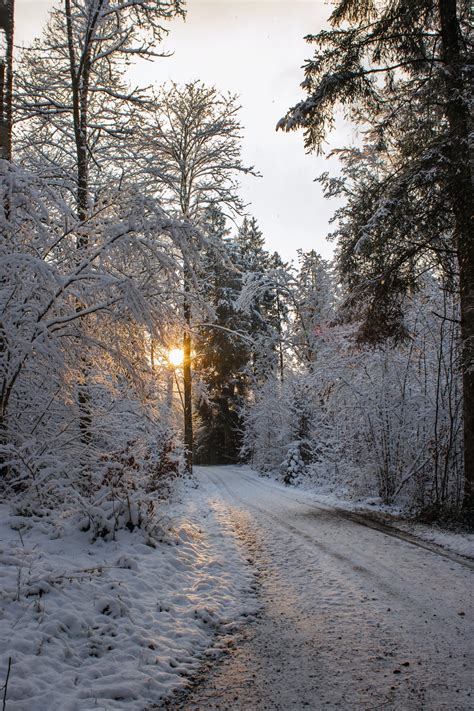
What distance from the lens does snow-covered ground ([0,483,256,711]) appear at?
10.5ft

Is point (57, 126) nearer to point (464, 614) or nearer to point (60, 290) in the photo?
point (60, 290)

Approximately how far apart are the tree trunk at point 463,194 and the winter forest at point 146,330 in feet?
0.13

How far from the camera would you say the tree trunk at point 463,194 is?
303 inches

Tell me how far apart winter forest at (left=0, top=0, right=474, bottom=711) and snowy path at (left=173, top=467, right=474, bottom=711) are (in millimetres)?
156

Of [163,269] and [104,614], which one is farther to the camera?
[163,269]

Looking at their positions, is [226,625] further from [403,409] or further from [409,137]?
[409,137]

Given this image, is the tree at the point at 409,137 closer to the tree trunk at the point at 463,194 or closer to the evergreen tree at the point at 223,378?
the tree trunk at the point at 463,194

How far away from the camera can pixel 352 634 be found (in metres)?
4.10

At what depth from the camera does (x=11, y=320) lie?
5.43m

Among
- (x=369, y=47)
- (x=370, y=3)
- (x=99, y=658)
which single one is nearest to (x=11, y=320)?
(x=99, y=658)

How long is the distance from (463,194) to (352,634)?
6.98 m

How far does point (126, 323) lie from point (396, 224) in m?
5.37

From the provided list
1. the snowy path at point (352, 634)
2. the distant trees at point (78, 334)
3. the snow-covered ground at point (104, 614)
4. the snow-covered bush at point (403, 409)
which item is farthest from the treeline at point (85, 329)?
the snow-covered bush at point (403, 409)

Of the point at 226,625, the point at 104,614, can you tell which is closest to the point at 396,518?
the point at 226,625
